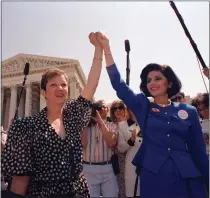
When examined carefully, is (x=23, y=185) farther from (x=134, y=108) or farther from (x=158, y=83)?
(x=158, y=83)

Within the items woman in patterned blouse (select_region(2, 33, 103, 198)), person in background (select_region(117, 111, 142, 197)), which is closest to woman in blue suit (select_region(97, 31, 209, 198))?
woman in patterned blouse (select_region(2, 33, 103, 198))

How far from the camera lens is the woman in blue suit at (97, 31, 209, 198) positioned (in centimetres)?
204

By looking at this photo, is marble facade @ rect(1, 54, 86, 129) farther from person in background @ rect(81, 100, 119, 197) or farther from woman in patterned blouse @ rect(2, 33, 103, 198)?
woman in patterned blouse @ rect(2, 33, 103, 198)

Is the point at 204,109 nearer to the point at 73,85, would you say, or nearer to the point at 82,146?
the point at 82,146

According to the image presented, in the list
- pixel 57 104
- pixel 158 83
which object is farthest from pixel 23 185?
pixel 158 83

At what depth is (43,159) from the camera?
1.77 m

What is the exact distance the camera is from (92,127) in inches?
172

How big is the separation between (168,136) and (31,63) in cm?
4352

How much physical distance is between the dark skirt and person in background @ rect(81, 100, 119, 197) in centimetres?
191

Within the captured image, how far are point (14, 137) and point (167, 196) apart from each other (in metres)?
1.08

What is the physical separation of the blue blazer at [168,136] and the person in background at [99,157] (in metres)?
1.83

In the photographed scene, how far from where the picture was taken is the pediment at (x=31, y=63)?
4281 cm

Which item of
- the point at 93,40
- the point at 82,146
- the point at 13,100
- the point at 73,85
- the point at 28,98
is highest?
the point at 73,85

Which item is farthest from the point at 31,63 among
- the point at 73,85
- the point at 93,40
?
the point at 93,40
